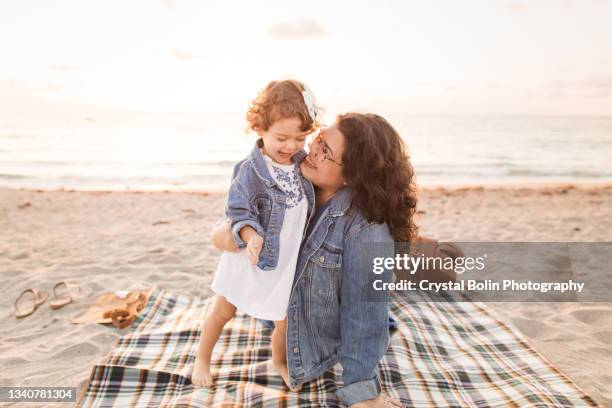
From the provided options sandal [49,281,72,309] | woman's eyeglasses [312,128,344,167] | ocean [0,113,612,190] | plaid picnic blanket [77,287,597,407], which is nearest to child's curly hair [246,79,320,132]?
woman's eyeglasses [312,128,344,167]

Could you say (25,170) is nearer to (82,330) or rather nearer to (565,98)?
(82,330)

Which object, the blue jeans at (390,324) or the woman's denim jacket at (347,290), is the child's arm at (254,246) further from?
the blue jeans at (390,324)

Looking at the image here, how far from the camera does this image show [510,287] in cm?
420

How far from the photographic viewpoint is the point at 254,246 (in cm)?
216

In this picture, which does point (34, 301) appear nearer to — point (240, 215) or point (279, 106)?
point (240, 215)

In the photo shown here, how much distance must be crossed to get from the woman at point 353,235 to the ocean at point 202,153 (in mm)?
9560

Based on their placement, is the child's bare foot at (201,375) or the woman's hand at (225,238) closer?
the woman's hand at (225,238)

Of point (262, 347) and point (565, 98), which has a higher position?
point (565, 98)

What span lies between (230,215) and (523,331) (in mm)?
2375

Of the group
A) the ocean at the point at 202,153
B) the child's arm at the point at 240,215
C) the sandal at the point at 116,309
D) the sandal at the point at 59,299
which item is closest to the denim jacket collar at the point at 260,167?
the child's arm at the point at 240,215

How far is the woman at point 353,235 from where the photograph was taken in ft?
7.34

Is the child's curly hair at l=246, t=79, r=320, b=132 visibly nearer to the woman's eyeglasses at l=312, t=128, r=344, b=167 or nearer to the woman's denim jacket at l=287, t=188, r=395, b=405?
the woman's eyeglasses at l=312, t=128, r=344, b=167

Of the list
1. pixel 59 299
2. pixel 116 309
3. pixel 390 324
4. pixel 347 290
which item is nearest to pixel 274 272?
pixel 347 290

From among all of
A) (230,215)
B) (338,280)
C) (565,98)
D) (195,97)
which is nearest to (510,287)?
(338,280)
